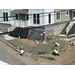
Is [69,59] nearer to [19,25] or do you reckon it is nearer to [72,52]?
[72,52]

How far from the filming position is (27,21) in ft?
82.6

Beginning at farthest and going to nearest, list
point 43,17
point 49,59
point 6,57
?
point 43,17 < point 6,57 < point 49,59

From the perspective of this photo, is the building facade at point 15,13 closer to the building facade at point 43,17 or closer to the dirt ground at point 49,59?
the building facade at point 43,17

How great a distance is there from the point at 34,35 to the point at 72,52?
26.8 ft

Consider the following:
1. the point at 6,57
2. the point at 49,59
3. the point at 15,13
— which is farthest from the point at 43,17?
the point at 6,57

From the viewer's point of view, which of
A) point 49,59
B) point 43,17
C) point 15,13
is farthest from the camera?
point 15,13

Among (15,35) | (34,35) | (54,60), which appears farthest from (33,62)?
(15,35)

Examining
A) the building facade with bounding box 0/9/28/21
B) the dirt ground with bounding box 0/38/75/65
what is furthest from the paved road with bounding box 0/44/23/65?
the building facade with bounding box 0/9/28/21

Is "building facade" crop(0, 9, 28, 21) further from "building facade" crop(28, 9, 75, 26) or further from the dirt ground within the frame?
the dirt ground

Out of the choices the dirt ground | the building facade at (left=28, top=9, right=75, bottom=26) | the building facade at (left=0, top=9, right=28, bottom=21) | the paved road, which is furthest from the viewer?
the building facade at (left=0, top=9, right=28, bottom=21)

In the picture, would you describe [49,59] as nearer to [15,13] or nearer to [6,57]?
[6,57]

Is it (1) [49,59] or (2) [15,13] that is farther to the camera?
(2) [15,13]

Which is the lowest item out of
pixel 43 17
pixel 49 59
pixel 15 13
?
pixel 49 59

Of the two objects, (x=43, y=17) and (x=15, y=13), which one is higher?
(x=15, y=13)
